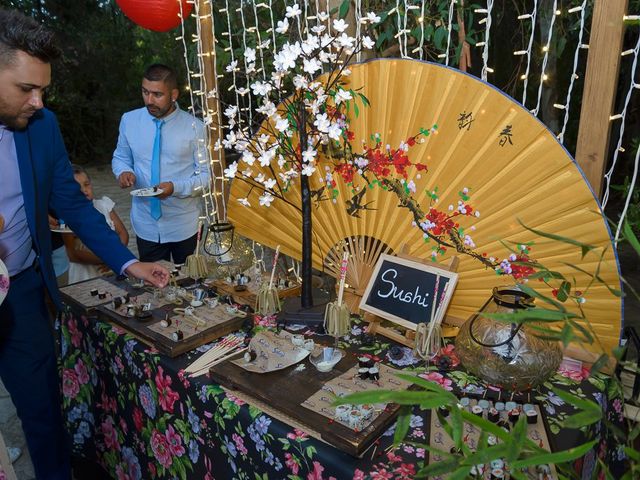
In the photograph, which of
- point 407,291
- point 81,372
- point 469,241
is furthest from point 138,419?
point 469,241

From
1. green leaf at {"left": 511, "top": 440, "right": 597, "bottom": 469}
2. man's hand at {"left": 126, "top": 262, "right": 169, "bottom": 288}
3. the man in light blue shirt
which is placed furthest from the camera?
the man in light blue shirt

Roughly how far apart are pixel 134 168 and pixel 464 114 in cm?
213

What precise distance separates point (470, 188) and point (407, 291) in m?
0.37

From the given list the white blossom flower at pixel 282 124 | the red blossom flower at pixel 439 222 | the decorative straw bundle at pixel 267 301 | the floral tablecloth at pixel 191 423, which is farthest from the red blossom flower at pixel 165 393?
the red blossom flower at pixel 439 222

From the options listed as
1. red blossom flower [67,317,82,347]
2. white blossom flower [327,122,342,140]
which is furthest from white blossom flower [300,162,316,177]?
red blossom flower [67,317,82,347]

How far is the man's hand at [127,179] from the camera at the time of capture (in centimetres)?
281

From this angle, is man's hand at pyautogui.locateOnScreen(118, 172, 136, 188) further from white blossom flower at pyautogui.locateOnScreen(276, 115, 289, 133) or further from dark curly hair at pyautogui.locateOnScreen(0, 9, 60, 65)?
white blossom flower at pyautogui.locateOnScreen(276, 115, 289, 133)

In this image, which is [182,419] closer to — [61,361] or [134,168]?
[61,361]

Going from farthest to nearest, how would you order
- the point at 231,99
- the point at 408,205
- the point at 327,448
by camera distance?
the point at 231,99
the point at 408,205
the point at 327,448

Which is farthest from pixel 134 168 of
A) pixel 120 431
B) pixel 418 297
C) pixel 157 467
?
pixel 418 297

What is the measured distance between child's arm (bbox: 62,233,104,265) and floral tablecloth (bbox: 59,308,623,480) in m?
0.68

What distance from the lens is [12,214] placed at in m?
1.74

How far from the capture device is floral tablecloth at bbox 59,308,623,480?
1127mm

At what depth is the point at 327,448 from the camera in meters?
1.11
